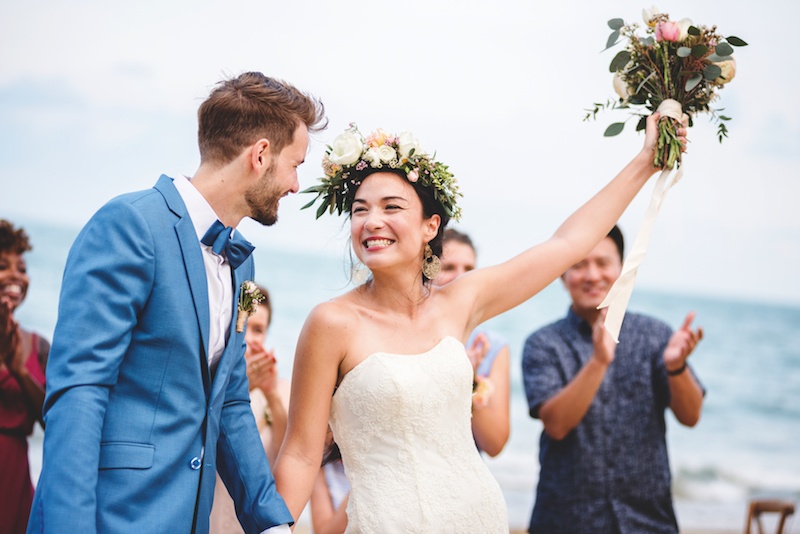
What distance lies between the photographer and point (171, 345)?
231 centimetres

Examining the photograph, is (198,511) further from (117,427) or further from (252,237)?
(252,237)

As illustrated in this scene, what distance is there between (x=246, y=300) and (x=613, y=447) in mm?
2078

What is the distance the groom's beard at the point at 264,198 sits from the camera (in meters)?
2.61

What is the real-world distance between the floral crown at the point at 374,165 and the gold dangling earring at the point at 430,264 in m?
0.15

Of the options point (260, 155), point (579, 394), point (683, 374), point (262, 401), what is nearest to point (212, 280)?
point (260, 155)

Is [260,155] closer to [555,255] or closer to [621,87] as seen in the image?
[555,255]

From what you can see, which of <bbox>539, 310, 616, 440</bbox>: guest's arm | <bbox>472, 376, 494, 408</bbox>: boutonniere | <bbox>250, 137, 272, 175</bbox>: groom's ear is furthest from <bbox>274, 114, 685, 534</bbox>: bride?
<bbox>539, 310, 616, 440</bbox>: guest's arm

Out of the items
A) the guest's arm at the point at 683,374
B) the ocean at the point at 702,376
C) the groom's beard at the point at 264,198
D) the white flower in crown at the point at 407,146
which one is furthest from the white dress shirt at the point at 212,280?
the ocean at the point at 702,376

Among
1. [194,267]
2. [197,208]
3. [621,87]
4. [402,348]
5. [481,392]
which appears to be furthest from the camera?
[481,392]

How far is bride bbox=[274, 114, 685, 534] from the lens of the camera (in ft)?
9.12

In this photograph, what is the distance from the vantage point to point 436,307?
3064 millimetres

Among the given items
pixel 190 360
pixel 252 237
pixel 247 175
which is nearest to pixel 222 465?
pixel 190 360

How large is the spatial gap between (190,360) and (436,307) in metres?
0.99

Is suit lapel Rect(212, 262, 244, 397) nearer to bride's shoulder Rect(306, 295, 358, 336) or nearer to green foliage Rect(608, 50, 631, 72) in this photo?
bride's shoulder Rect(306, 295, 358, 336)
